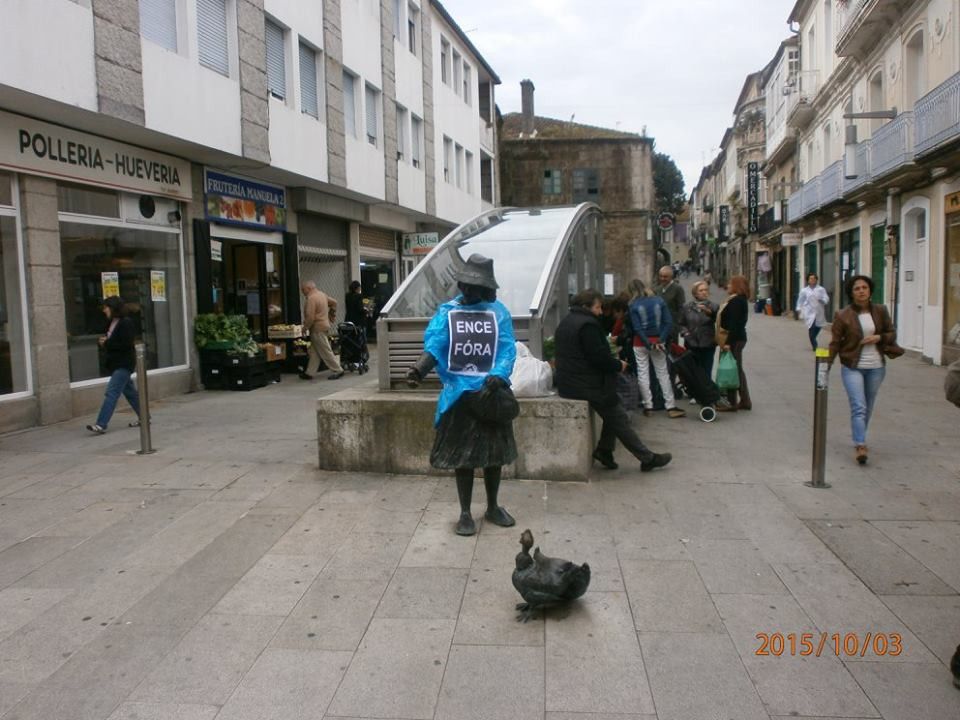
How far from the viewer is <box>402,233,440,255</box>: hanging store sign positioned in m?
→ 21.5

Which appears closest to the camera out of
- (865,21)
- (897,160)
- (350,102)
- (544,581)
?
(544,581)

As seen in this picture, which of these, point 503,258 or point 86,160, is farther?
point 86,160

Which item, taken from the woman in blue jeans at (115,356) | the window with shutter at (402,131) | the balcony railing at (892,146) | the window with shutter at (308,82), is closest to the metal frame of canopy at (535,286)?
the woman in blue jeans at (115,356)

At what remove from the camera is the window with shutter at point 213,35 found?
12000 mm

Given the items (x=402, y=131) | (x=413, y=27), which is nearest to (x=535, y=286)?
(x=402, y=131)

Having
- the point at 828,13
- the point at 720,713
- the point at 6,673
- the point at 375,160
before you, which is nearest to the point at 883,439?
the point at 720,713

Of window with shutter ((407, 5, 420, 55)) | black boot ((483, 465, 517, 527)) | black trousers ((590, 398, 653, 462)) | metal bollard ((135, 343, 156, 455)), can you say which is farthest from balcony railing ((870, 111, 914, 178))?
metal bollard ((135, 343, 156, 455))

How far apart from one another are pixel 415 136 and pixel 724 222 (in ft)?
136

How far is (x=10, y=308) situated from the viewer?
9.34 m

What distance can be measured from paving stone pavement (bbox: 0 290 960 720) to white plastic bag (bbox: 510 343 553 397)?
757 millimetres

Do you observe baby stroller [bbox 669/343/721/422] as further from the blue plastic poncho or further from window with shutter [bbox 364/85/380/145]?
window with shutter [bbox 364/85/380/145]

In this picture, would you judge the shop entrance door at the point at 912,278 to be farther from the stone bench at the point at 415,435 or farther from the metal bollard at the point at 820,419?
the stone bench at the point at 415,435

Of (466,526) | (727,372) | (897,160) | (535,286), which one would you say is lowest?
(466,526)
